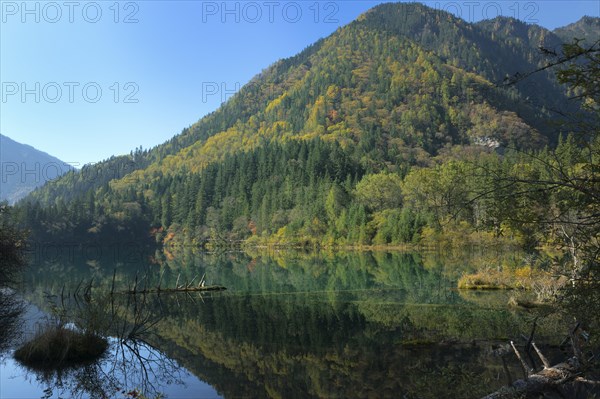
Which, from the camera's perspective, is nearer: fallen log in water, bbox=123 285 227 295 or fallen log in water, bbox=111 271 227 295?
fallen log in water, bbox=111 271 227 295

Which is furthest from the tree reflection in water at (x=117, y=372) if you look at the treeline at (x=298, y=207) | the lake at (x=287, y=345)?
the treeline at (x=298, y=207)

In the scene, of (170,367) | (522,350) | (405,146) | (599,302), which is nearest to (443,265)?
(522,350)

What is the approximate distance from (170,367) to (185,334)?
218 inches

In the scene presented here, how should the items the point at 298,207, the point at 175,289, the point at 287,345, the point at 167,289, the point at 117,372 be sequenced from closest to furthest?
the point at 117,372 < the point at 287,345 < the point at 167,289 < the point at 175,289 < the point at 298,207

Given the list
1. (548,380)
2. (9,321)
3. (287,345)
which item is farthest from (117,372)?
(548,380)

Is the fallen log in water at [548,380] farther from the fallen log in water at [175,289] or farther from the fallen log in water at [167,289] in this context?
the fallen log in water at [175,289]

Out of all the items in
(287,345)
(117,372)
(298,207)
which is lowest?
(287,345)

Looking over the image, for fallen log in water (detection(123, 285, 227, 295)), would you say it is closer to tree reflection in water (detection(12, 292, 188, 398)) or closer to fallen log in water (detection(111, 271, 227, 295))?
fallen log in water (detection(111, 271, 227, 295))

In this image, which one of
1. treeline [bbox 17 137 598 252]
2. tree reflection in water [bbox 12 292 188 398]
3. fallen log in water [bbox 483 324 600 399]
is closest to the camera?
fallen log in water [bbox 483 324 600 399]

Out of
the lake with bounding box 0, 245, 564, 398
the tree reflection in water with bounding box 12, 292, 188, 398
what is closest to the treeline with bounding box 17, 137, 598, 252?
the lake with bounding box 0, 245, 564, 398

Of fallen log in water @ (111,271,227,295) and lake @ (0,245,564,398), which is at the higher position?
lake @ (0,245,564,398)

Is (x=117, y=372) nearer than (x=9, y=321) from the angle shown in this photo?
Yes

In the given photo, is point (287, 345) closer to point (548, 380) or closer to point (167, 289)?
point (548, 380)

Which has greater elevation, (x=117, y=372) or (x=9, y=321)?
(x=117, y=372)
